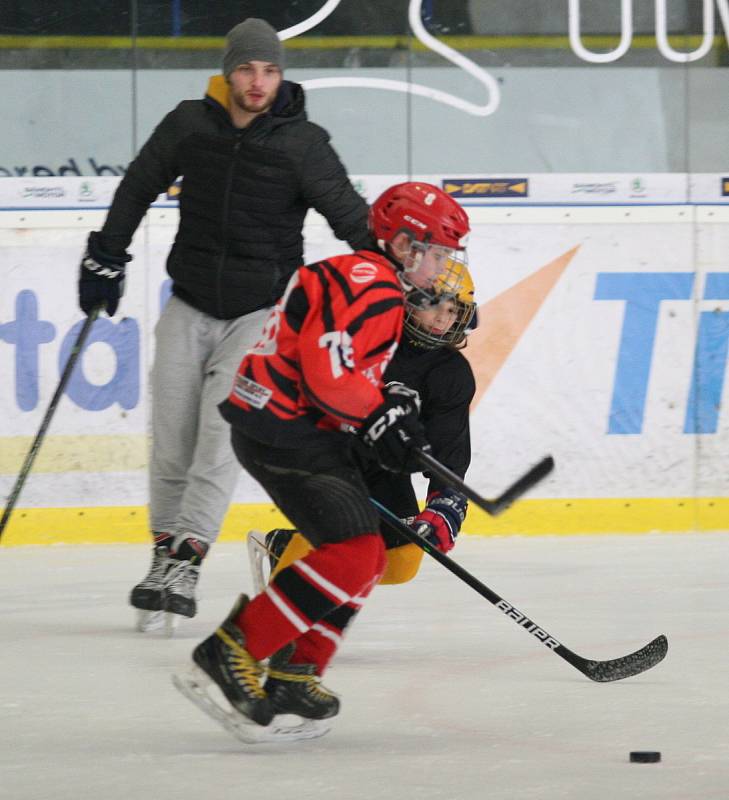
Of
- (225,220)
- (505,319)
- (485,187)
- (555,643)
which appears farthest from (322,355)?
(485,187)

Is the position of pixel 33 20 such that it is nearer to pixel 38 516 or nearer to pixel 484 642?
pixel 38 516

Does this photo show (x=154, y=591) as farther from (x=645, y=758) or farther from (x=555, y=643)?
(x=645, y=758)

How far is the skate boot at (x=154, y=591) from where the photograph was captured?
12.1 ft

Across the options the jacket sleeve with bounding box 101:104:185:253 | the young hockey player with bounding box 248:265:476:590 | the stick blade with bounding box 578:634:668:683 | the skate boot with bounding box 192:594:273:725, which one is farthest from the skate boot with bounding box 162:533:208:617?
the skate boot with bounding box 192:594:273:725

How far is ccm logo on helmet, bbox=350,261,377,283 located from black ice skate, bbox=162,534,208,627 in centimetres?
129

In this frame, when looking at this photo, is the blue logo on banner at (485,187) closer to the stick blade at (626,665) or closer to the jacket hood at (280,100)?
the jacket hood at (280,100)

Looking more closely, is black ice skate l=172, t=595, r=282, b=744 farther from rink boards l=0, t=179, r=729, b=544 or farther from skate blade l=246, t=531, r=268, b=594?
rink boards l=0, t=179, r=729, b=544

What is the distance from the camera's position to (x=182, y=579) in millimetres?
3725

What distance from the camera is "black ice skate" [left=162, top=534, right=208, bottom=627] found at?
366 centimetres

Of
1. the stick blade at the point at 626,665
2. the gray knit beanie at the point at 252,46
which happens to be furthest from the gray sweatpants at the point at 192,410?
the stick blade at the point at 626,665

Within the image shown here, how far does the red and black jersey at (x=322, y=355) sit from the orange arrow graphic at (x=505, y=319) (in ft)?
9.28

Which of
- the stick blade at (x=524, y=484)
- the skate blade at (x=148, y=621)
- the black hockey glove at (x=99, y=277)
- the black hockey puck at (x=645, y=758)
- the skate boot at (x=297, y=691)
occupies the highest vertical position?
the black hockey glove at (x=99, y=277)

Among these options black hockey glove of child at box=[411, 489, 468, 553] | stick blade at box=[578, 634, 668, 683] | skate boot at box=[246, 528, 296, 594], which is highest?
black hockey glove of child at box=[411, 489, 468, 553]

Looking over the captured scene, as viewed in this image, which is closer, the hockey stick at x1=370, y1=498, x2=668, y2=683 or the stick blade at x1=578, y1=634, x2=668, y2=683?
the hockey stick at x1=370, y1=498, x2=668, y2=683
